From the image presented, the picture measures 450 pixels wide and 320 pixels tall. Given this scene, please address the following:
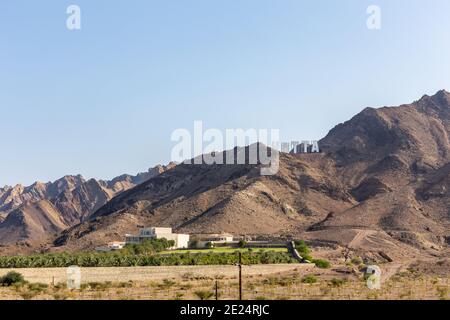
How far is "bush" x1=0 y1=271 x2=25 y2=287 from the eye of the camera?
50.4m

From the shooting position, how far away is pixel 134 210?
159750 mm

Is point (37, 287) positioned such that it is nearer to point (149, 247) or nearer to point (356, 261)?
point (149, 247)

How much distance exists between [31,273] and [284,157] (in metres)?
124

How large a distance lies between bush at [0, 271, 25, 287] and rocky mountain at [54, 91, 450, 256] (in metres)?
66.1

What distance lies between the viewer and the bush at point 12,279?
50.4 m

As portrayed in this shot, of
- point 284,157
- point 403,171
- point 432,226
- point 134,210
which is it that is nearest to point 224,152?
point 284,157

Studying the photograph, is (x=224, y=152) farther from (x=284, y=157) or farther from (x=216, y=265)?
(x=216, y=265)

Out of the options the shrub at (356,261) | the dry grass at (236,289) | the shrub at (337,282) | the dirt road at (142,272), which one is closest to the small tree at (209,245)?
the shrub at (356,261)

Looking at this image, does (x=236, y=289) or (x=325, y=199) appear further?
(x=325, y=199)

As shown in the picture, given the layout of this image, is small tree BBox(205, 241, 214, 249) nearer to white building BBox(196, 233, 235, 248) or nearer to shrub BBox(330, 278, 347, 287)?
white building BBox(196, 233, 235, 248)

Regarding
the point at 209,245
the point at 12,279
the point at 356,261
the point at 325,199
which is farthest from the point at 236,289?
the point at 325,199

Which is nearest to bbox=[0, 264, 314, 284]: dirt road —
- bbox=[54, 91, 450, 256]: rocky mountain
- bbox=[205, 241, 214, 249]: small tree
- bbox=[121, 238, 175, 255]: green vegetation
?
bbox=[121, 238, 175, 255]: green vegetation

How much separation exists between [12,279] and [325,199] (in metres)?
113

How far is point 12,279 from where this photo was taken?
166 feet
